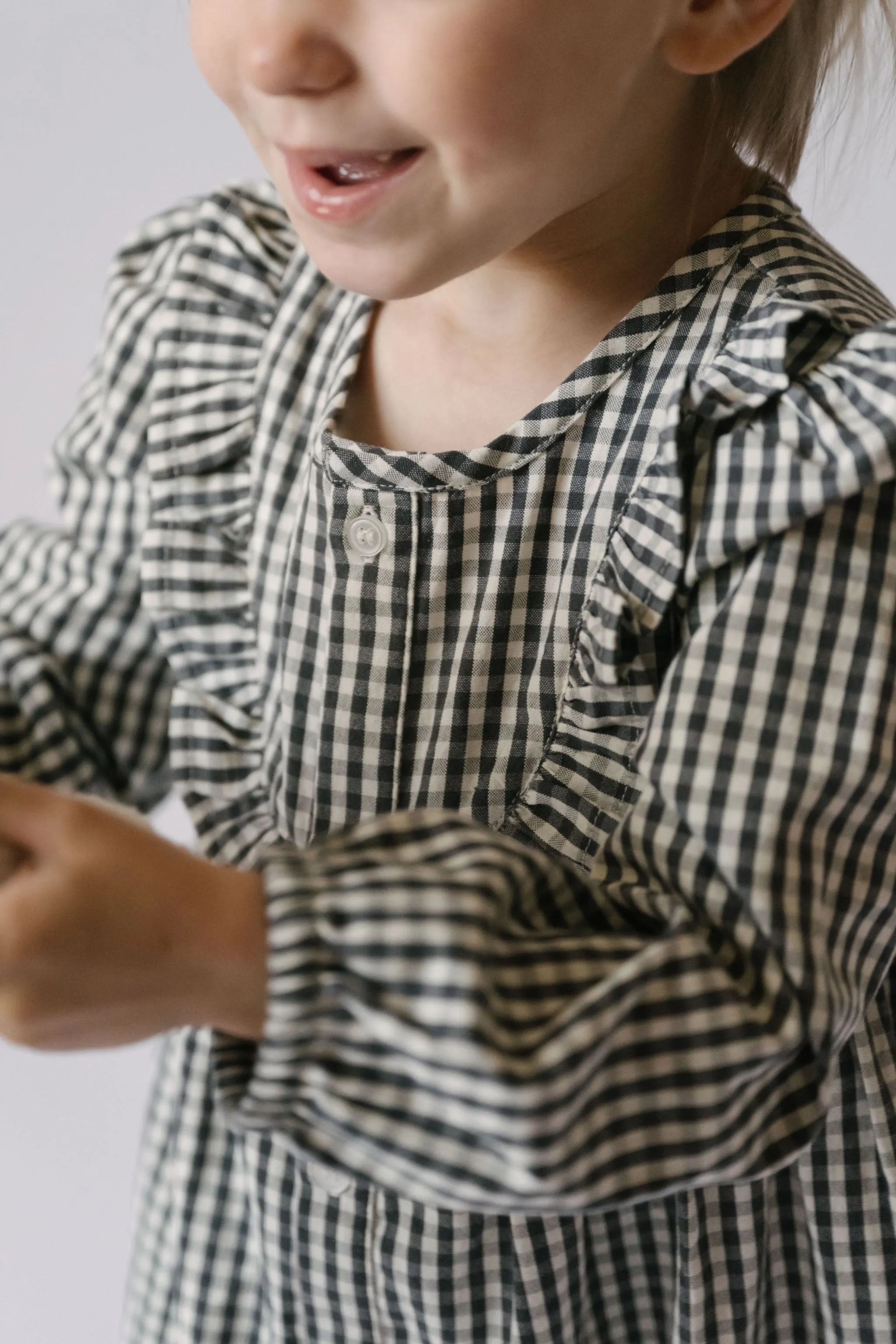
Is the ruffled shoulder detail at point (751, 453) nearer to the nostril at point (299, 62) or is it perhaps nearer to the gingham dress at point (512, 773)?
the gingham dress at point (512, 773)

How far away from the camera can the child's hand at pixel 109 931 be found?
325mm

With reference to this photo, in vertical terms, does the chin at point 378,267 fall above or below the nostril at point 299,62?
below

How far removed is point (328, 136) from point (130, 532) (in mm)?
202

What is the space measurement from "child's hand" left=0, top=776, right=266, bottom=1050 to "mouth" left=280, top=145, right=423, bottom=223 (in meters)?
0.18

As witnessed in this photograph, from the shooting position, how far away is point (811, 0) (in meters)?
0.45

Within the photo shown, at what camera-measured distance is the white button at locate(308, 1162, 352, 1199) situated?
1.50 feet

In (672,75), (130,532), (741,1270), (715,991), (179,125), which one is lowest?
(741,1270)

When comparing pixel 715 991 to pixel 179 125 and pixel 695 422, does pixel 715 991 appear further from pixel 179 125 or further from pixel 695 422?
pixel 179 125

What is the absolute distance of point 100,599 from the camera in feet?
1.80

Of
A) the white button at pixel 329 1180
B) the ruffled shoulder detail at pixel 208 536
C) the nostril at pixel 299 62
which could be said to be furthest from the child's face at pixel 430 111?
the white button at pixel 329 1180

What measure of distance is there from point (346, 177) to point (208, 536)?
158 mm

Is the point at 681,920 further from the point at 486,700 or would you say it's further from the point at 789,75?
the point at 789,75

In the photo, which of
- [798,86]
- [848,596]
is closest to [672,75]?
[798,86]

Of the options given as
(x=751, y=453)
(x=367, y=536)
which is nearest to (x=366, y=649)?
(x=367, y=536)
